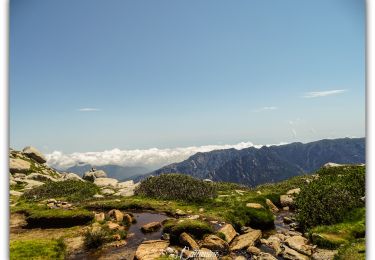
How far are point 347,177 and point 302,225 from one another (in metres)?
8.17

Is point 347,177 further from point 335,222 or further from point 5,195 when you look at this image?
point 5,195

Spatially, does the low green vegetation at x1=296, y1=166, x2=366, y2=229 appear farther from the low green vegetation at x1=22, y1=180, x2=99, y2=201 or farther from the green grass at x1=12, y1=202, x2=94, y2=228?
the low green vegetation at x1=22, y1=180, x2=99, y2=201

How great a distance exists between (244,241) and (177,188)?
45.7 feet

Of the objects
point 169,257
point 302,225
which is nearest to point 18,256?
point 169,257

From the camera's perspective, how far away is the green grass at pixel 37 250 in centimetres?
1302

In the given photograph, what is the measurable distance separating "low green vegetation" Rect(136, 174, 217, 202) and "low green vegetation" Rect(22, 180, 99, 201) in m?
6.37

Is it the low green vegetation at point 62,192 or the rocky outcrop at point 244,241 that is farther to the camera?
the low green vegetation at point 62,192

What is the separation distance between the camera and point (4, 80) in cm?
976

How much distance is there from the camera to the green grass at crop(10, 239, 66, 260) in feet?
42.7

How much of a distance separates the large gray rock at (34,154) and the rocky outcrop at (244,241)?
68.2 metres

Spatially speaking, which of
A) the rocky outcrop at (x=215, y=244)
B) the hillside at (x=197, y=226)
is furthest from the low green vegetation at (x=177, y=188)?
the rocky outcrop at (x=215, y=244)

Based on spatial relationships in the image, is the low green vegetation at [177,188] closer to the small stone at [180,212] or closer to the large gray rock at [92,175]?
the small stone at [180,212]

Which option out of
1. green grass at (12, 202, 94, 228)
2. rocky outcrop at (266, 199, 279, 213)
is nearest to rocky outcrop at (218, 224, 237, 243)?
green grass at (12, 202, 94, 228)

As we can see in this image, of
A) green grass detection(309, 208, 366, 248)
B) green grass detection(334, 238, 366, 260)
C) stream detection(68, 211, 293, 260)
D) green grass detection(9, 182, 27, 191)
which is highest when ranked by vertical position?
green grass detection(334, 238, 366, 260)
